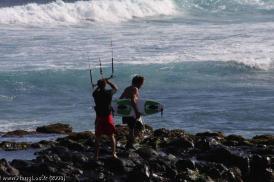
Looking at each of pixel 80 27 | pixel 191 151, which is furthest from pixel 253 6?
pixel 191 151

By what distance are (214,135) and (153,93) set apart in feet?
24.3

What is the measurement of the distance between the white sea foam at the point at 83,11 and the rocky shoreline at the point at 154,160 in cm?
2640

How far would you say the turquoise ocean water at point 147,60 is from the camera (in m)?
21.8

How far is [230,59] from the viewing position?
3050 centimetres

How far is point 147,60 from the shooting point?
3056cm

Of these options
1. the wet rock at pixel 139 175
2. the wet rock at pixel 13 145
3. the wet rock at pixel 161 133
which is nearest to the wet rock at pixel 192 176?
the wet rock at pixel 139 175

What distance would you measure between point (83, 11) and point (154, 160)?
3209 centimetres

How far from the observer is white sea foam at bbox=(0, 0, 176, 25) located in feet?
142

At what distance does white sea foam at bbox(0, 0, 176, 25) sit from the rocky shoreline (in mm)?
26398

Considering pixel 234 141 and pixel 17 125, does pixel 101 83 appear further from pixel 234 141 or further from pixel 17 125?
pixel 17 125

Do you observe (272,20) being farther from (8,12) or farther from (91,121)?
(91,121)

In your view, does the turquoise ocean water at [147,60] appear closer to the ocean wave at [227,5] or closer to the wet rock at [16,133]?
the ocean wave at [227,5]

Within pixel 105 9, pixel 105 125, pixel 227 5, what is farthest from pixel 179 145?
pixel 227 5

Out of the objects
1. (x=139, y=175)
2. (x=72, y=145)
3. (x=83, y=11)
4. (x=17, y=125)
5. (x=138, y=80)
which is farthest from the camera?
(x=83, y=11)
